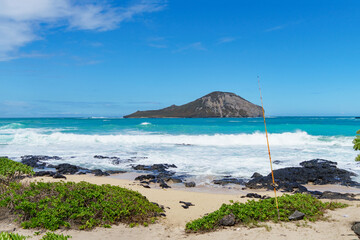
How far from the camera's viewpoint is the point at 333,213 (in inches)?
277

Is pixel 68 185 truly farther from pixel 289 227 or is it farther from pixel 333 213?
pixel 333 213

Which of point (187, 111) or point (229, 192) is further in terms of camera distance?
point (187, 111)

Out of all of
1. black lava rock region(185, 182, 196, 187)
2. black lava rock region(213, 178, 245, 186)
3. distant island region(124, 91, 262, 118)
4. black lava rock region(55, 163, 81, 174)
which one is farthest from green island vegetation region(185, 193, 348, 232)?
distant island region(124, 91, 262, 118)

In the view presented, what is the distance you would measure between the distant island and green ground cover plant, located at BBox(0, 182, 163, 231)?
128158 millimetres

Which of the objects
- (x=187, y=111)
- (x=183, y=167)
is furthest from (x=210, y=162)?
(x=187, y=111)

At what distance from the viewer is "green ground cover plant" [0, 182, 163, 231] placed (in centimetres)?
663

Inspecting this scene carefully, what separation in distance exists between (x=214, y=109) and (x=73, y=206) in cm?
13610

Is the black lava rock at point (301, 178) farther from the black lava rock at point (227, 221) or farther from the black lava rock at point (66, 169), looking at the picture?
the black lava rock at point (66, 169)

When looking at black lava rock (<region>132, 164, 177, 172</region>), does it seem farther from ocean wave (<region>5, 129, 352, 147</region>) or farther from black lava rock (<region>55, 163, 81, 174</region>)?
ocean wave (<region>5, 129, 352, 147</region>)

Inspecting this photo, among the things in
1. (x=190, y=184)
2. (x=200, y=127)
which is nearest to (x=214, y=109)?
(x=200, y=127)

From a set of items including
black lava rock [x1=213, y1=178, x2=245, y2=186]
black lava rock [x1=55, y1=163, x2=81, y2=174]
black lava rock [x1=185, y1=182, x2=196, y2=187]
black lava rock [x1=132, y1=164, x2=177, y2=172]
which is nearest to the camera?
black lava rock [x1=185, y1=182, x2=196, y2=187]

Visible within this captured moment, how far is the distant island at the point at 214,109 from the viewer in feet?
455

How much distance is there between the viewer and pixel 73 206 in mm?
7000

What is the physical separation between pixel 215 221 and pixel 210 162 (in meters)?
11.9
